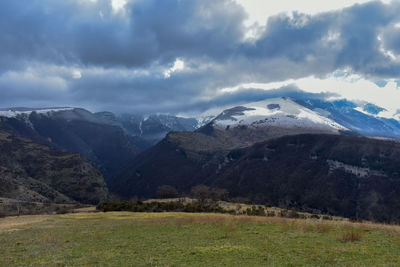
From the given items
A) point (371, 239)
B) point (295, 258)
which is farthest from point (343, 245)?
point (295, 258)

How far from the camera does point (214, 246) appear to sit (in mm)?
26156

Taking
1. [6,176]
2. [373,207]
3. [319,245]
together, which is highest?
[319,245]

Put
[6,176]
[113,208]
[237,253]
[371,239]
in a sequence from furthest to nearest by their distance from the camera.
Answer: [6,176], [113,208], [371,239], [237,253]

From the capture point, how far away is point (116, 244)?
95.9 ft

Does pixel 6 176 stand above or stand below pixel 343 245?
below

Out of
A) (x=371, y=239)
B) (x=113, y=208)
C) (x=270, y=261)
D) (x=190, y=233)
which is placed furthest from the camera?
(x=113, y=208)

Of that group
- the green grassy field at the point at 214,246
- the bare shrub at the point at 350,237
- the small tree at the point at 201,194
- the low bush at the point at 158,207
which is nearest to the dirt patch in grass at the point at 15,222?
the green grassy field at the point at 214,246

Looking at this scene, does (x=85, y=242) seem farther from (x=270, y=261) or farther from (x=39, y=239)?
(x=270, y=261)

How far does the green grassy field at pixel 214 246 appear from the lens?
21.2 meters

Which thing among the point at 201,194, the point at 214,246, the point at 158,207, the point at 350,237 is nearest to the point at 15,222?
the point at 158,207

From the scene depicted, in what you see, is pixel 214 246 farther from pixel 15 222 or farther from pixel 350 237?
pixel 15 222

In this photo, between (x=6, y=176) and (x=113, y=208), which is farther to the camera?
(x=6, y=176)

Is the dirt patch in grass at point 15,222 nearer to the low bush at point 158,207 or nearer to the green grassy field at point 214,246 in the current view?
the green grassy field at point 214,246

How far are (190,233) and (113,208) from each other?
183 feet
